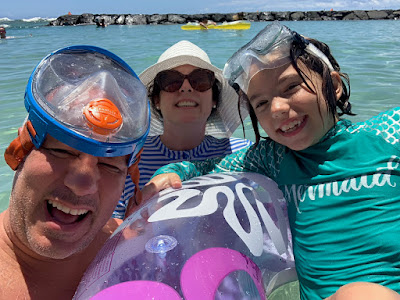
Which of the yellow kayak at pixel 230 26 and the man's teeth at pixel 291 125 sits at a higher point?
the man's teeth at pixel 291 125

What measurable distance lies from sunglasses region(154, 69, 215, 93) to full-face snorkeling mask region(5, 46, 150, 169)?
1064mm

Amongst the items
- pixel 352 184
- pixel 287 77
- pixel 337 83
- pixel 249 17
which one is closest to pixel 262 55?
pixel 287 77

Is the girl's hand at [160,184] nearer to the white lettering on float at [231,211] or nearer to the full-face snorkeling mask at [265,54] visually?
the white lettering on float at [231,211]

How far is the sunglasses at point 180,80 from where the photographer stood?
268 cm

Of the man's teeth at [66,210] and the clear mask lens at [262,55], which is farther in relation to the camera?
the clear mask lens at [262,55]

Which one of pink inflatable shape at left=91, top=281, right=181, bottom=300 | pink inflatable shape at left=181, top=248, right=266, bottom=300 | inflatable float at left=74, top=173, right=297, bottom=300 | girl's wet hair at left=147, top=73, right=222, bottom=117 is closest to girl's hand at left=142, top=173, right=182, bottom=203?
inflatable float at left=74, top=173, right=297, bottom=300

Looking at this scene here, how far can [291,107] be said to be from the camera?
6.28 ft

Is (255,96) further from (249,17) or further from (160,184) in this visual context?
(249,17)

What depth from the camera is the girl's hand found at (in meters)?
1.91

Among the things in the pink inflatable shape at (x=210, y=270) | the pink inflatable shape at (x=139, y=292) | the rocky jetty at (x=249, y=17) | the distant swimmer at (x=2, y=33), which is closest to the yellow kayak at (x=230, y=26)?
the distant swimmer at (x=2, y=33)

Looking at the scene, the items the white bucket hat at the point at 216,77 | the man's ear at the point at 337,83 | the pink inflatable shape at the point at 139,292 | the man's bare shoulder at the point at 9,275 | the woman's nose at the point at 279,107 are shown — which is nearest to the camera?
the pink inflatable shape at the point at 139,292

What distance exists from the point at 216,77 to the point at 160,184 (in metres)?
1.21

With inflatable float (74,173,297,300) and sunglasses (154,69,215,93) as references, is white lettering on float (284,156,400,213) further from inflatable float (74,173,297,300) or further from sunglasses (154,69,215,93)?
sunglasses (154,69,215,93)

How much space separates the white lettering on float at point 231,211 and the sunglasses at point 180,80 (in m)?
0.90
